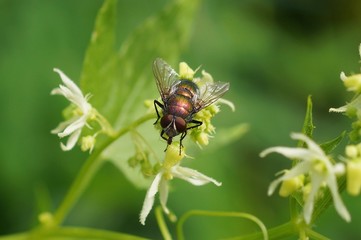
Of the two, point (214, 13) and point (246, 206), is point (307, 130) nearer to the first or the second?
point (246, 206)

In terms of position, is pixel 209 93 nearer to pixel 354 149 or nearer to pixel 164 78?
pixel 164 78

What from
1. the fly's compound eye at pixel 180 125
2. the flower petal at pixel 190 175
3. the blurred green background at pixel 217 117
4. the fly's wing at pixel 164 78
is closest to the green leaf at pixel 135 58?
the fly's wing at pixel 164 78

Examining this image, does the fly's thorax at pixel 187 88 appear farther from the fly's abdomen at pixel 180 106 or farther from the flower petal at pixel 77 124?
the flower petal at pixel 77 124

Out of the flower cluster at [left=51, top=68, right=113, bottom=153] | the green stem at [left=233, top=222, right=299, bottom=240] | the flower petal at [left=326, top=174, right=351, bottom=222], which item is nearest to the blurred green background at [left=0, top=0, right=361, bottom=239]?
the flower cluster at [left=51, top=68, right=113, bottom=153]

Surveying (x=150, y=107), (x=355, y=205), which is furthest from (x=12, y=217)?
(x=355, y=205)

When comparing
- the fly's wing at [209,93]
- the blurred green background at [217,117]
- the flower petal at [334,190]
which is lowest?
the blurred green background at [217,117]
